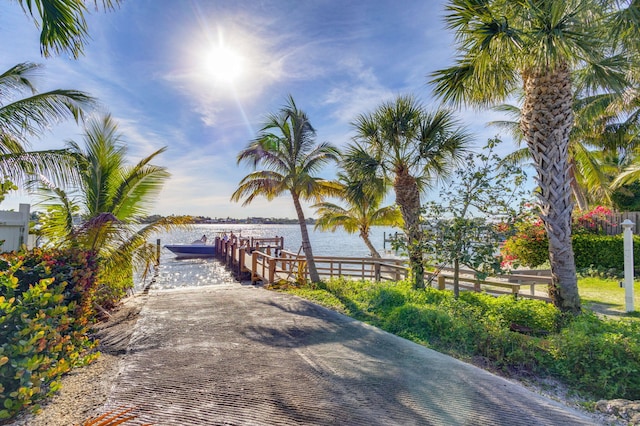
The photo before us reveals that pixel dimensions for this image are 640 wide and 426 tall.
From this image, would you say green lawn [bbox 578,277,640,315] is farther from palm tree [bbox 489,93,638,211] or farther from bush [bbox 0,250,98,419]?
bush [bbox 0,250,98,419]

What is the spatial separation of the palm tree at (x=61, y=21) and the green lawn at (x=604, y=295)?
36.0 ft

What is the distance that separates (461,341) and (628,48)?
20.1 feet

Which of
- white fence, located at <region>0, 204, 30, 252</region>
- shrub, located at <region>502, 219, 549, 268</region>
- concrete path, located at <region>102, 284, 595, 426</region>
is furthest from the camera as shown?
shrub, located at <region>502, 219, 549, 268</region>


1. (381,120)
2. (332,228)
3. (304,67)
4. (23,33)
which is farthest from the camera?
(332,228)

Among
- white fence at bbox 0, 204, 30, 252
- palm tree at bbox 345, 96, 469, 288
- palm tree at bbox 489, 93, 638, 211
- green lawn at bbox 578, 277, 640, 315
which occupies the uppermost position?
palm tree at bbox 489, 93, 638, 211

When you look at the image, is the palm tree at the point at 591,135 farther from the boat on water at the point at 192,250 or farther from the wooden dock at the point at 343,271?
the boat on water at the point at 192,250

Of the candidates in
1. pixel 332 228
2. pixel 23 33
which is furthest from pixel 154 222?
pixel 332 228

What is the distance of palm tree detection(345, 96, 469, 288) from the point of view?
306 inches

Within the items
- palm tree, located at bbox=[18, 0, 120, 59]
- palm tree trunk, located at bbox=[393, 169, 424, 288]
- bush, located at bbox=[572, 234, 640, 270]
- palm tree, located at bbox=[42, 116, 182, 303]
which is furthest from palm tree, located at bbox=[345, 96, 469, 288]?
bush, located at bbox=[572, 234, 640, 270]

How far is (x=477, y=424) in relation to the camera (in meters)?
2.58

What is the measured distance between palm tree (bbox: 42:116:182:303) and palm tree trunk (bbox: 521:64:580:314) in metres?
7.50

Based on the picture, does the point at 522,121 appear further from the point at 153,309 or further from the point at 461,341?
the point at 153,309

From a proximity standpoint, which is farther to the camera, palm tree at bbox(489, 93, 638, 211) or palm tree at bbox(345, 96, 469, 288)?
palm tree at bbox(489, 93, 638, 211)

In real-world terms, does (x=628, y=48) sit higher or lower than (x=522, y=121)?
higher
